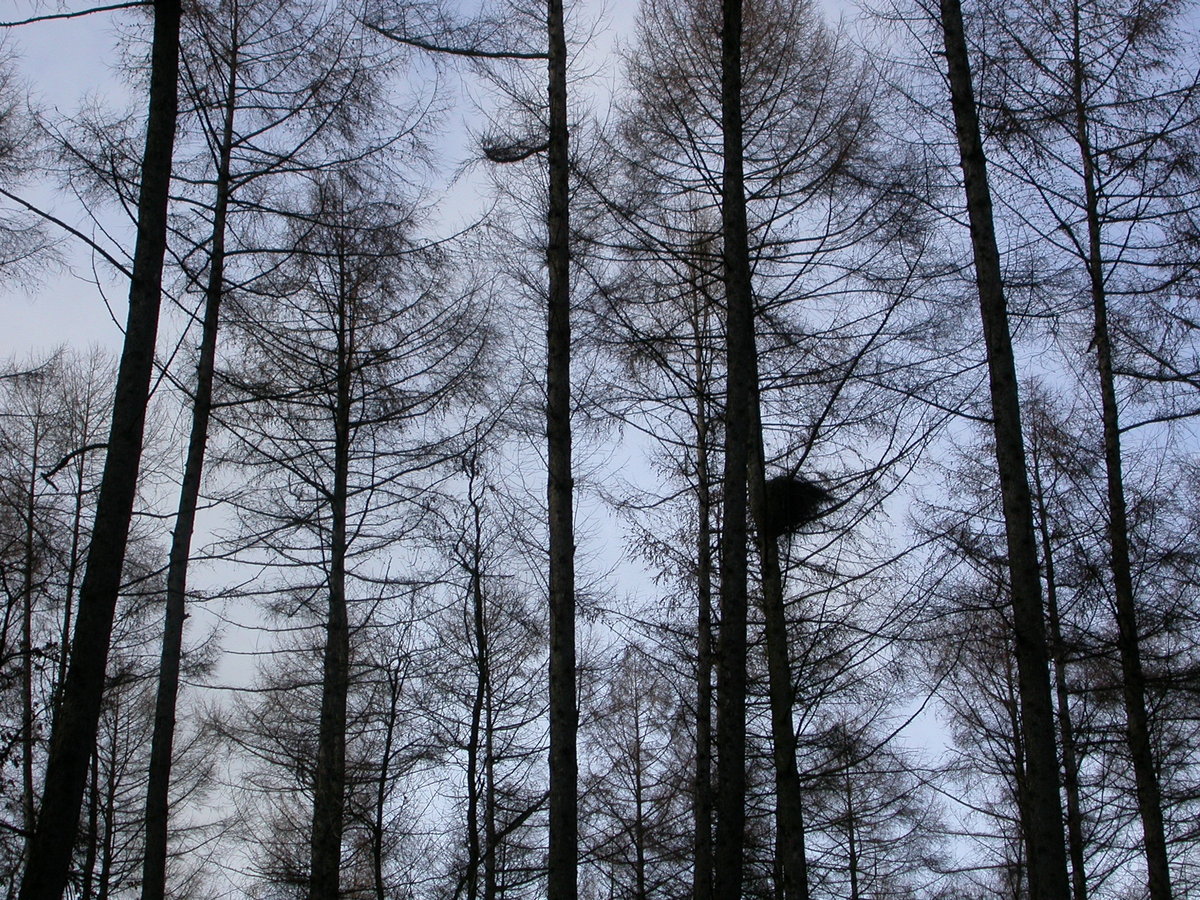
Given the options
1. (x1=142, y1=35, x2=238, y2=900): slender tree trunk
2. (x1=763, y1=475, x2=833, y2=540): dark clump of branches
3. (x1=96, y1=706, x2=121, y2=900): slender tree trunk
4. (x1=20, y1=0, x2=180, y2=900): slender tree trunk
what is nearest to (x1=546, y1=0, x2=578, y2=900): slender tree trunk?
(x1=763, y1=475, x2=833, y2=540): dark clump of branches

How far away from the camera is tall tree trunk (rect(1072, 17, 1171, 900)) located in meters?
8.65

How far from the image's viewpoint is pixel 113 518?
14.0 feet

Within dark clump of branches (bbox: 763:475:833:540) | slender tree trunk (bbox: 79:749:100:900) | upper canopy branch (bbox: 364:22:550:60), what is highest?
upper canopy branch (bbox: 364:22:550:60)

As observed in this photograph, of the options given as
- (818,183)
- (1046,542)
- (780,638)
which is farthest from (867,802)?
(818,183)

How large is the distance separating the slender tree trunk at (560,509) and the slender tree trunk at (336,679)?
2629 millimetres

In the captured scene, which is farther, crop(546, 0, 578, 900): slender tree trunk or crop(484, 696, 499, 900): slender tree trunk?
crop(484, 696, 499, 900): slender tree trunk

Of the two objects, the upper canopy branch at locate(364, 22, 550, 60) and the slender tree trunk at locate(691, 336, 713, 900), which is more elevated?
the upper canopy branch at locate(364, 22, 550, 60)

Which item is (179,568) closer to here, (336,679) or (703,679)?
(336,679)

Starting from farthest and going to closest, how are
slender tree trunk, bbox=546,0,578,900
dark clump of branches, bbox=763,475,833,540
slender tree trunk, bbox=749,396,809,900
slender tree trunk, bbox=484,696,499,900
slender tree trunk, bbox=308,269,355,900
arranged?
1. slender tree trunk, bbox=484,696,499,900
2. slender tree trunk, bbox=308,269,355,900
3. dark clump of branches, bbox=763,475,833,540
4. slender tree trunk, bbox=749,396,809,900
5. slender tree trunk, bbox=546,0,578,900

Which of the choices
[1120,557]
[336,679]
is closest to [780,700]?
[1120,557]

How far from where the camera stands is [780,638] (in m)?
7.73

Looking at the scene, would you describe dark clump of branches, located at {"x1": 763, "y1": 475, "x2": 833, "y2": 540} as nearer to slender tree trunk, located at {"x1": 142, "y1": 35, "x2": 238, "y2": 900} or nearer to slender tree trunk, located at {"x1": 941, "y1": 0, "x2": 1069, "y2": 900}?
slender tree trunk, located at {"x1": 941, "y1": 0, "x2": 1069, "y2": 900}

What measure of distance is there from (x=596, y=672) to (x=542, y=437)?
182 inches

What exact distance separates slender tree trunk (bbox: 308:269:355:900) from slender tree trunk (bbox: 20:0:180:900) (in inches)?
170
